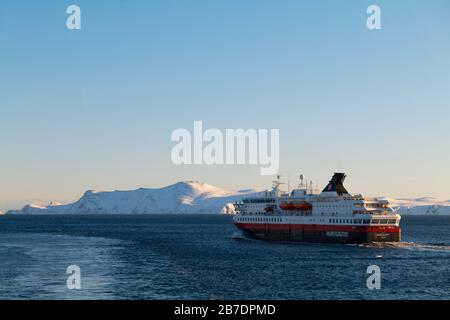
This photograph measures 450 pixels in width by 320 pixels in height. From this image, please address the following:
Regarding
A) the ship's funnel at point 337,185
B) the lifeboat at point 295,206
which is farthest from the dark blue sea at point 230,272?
the ship's funnel at point 337,185

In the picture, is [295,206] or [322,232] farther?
[295,206]

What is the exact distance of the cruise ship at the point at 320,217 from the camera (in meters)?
105

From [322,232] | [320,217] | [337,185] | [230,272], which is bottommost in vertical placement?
[230,272]

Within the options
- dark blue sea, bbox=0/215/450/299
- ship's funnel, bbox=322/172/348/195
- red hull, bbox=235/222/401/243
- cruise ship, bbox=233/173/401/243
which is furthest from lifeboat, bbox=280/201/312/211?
dark blue sea, bbox=0/215/450/299

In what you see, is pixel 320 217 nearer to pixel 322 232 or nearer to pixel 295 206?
pixel 322 232

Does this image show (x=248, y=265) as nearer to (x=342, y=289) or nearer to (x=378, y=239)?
(x=342, y=289)

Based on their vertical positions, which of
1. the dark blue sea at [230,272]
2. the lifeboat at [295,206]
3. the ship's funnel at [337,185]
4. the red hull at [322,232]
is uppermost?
the ship's funnel at [337,185]

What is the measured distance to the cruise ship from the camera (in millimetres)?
105062

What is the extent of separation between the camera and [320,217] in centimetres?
11169

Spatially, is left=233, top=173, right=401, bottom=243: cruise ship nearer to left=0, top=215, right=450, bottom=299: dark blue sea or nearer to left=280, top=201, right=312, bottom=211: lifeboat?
left=280, top=201, right=312, bottom=211: lifeboat

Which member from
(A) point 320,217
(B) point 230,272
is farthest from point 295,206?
(B) point 230,272

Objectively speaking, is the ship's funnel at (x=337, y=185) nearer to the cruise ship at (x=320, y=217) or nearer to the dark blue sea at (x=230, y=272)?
the cruise ship at (x=320, y=217)

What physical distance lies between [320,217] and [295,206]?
323 inches
